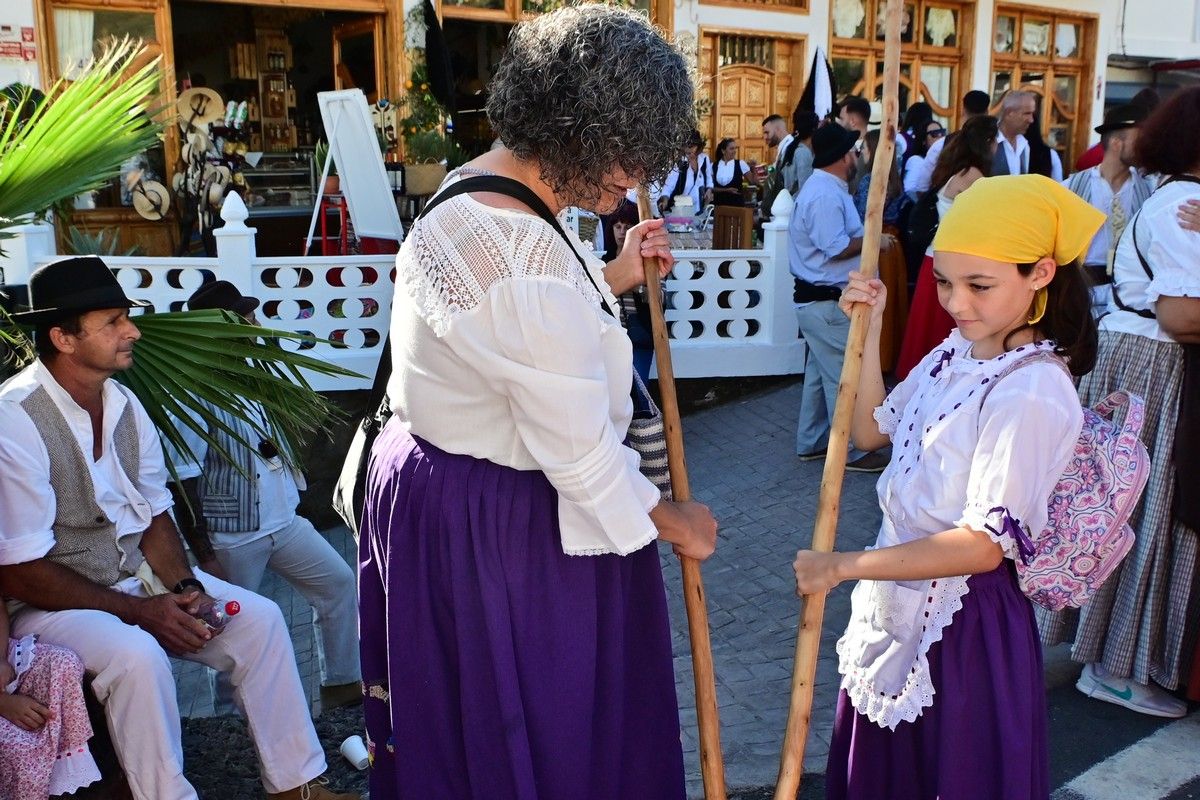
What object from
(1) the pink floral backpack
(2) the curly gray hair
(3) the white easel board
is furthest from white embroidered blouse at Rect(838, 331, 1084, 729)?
(3) the white easel board

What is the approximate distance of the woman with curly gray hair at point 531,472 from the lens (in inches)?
77.4

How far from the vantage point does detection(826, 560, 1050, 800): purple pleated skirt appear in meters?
2.26

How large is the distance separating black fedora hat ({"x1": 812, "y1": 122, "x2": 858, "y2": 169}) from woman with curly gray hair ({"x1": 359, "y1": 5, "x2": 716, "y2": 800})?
4.41 metres

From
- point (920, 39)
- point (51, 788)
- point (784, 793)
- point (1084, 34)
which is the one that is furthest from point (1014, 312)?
point (1084, 34)

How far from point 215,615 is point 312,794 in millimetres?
627

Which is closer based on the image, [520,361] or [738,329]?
[520,361]

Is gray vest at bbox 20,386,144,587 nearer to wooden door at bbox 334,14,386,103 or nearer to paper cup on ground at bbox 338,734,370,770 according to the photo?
paper cup on ground at bbox 338,734,370,770

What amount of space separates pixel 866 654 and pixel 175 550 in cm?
209

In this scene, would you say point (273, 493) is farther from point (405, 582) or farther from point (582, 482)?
point (582, 482)

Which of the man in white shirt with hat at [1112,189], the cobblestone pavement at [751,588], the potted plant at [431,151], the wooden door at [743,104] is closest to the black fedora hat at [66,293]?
the cobblestone pavement at [751,588]

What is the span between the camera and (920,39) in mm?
15594

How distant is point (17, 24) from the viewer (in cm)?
→ 877

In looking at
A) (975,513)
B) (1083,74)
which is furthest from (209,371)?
(1083,74)

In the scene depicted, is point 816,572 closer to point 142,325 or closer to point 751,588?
point 142,325
